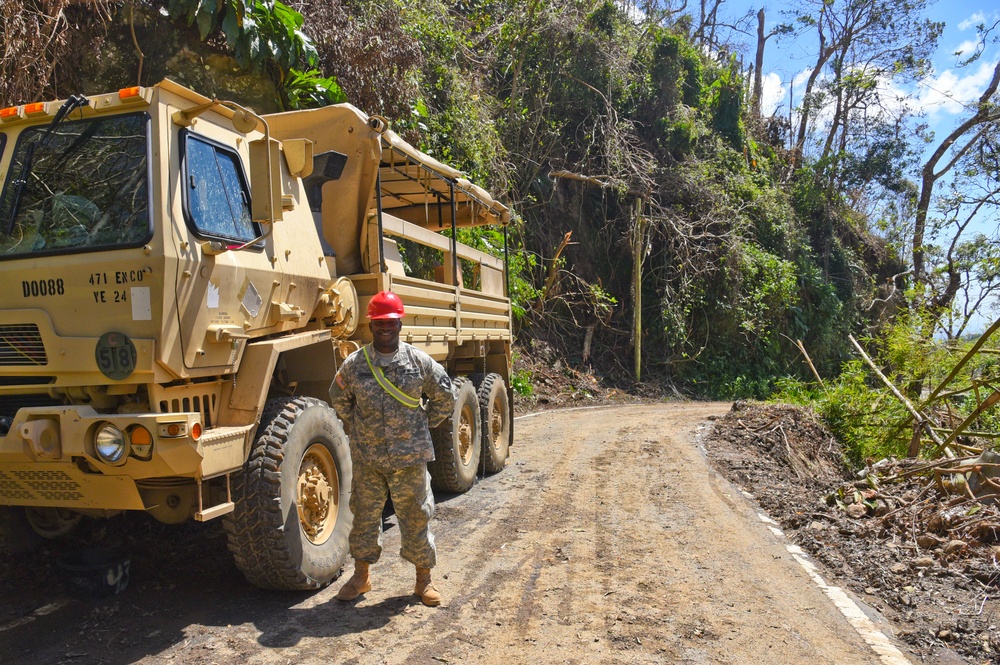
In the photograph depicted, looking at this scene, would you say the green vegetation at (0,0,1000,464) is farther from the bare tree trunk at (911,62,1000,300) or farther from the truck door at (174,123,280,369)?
the truck door at (174,123,280,369)

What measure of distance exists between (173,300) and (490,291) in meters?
6.30

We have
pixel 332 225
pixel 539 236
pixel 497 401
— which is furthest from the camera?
pixel 539 236

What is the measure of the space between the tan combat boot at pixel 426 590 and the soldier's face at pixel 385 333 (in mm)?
1386

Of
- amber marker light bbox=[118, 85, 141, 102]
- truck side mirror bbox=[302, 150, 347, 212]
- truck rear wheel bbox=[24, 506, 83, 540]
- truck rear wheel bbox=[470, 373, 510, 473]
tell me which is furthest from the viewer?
truck rear wheel bbox=[470, 373, 510, 473]

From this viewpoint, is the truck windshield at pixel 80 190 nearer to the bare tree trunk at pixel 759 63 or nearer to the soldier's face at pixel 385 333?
the soldier's face at pixel 385 333

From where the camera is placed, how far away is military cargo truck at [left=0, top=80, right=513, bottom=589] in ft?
12.4

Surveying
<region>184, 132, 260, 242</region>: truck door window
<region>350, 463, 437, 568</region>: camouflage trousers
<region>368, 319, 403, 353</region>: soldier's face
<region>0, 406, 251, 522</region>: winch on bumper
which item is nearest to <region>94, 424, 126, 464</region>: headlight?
<region>0, 406, 251, 522</region>: winch on bumper

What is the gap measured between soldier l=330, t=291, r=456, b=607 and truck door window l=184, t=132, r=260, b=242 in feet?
3.19

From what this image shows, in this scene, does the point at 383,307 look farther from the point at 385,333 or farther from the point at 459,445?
the point at 459,445

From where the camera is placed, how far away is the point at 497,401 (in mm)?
9031

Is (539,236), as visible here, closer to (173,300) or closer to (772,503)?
(772,503)

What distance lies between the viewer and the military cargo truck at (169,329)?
3787 millimetres

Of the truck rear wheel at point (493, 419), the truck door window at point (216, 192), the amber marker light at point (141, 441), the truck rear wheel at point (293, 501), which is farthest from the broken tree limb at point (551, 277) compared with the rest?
the amber marker light at point (141, 441)

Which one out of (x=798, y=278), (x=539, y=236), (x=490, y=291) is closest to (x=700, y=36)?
(x=798, y=278)
